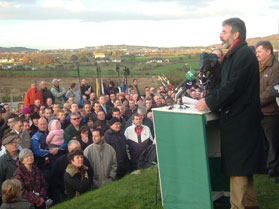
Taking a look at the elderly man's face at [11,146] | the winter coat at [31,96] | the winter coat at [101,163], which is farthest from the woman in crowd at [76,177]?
the winter coat at [31,96]

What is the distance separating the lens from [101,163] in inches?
333

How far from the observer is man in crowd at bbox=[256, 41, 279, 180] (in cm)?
696

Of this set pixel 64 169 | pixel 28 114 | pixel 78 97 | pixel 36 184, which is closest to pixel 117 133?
pixel 64 169

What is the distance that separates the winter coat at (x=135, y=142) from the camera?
9594 mm

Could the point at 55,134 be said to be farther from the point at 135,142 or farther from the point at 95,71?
the point at 95,71

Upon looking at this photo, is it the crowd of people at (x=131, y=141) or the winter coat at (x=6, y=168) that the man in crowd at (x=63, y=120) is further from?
the winter coat at (x=6, y=168)

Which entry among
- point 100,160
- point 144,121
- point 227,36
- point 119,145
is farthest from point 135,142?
point 227,36

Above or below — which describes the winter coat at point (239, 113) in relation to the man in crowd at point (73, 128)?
above

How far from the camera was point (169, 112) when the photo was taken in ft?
15.5

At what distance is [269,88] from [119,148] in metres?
3.81

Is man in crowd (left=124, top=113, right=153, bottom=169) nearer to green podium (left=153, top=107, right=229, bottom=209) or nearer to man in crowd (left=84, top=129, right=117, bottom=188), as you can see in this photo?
man in crowd (left=84, top=129, right=117, bottom=188)

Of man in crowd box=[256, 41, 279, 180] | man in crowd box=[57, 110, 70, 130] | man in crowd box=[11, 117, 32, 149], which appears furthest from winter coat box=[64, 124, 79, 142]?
man in crowd box=[256, 41, 279, 180]

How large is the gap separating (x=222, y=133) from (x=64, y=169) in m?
4.58

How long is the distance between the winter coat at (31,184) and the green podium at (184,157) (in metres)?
2.88
